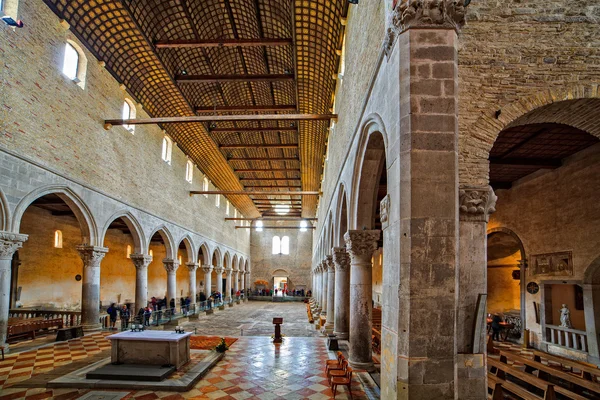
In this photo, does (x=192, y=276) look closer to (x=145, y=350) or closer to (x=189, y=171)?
(x=189, y=171)

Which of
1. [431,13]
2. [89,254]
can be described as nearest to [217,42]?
[89,254]

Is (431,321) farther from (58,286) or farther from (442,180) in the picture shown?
(58,286)

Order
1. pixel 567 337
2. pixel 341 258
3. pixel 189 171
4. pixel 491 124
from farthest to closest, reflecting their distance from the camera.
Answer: pixel 189 171 < pixel 341 258 < pixel 567 337 < pixel 491 124

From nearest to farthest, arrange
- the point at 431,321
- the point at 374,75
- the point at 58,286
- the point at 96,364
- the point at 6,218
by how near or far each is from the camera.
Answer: the point at 431,321
the point at 374,75
the point at 96,364
the point at 6,218
the point at 58,286

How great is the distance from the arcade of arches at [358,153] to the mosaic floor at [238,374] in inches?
28.7

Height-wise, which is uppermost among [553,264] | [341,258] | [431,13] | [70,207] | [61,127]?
[61,127]

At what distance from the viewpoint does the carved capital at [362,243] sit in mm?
10680

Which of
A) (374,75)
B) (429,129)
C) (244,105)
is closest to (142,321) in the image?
(244,105)

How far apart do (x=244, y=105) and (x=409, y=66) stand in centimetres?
1697

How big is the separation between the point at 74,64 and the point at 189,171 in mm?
13084

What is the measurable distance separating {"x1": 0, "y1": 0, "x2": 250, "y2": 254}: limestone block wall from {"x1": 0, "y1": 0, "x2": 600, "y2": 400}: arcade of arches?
0.07m

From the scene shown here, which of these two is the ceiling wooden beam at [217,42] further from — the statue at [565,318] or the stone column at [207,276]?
the stone column at [207,276]

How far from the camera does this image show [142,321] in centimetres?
1716

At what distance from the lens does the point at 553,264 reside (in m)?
13.6
